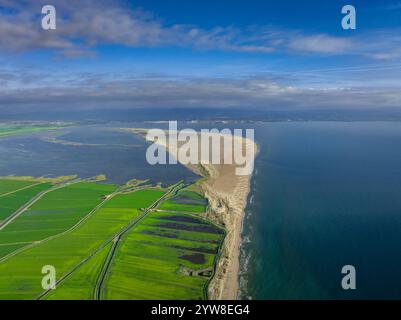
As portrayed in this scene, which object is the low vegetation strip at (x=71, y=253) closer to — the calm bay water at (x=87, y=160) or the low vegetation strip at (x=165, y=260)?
the low vegetation strip at (x=165, y=260)

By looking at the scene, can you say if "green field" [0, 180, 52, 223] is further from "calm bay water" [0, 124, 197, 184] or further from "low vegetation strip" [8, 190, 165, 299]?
"low vegetation strip" [8, 190, 165, 299]

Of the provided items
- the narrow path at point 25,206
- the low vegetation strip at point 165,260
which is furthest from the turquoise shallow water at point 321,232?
the narrow path at point 25,206

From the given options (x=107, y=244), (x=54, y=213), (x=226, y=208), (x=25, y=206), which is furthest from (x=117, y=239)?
(x=25, y=206)
